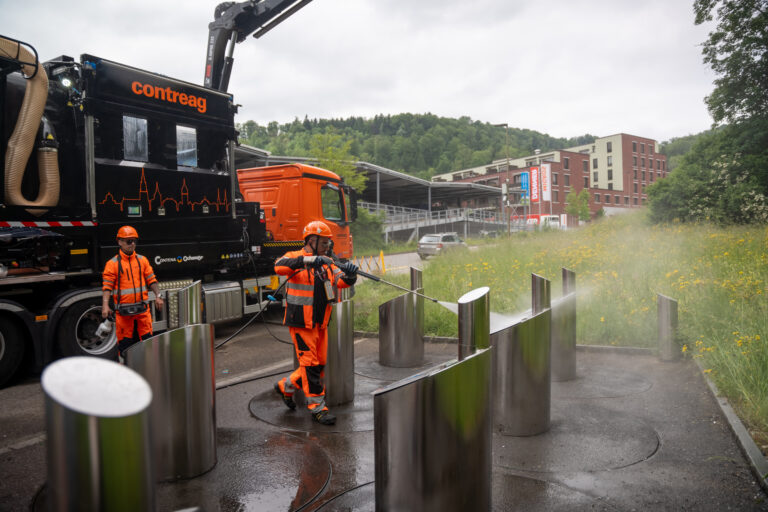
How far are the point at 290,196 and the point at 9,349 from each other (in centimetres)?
589

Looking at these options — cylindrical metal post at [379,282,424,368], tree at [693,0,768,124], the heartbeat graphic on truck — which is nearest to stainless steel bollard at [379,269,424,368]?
cylindrical metal post at [379,282,424,368]

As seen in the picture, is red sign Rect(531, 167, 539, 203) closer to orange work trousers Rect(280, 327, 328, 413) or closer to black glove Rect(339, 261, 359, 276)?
black glove Rect(339, 261, 359, 276)

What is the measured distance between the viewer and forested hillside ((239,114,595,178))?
327 feet

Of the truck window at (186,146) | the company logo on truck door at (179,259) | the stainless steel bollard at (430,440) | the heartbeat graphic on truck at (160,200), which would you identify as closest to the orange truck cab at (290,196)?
the heartbeat graphic on truck at (160,200)

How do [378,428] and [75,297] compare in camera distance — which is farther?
[75,297]

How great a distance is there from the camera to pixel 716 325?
6801mm

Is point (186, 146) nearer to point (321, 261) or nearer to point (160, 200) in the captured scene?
point (160, 200)

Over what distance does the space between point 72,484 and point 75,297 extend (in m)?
6.22

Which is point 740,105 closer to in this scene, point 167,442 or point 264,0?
point 264,0

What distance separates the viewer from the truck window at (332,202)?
11.6 m

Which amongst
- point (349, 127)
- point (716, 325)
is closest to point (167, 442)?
point (716, 325)

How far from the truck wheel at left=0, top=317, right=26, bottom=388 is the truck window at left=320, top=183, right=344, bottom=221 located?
20.9 feet

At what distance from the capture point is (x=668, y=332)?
22.6 feet

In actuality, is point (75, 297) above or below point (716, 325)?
above
